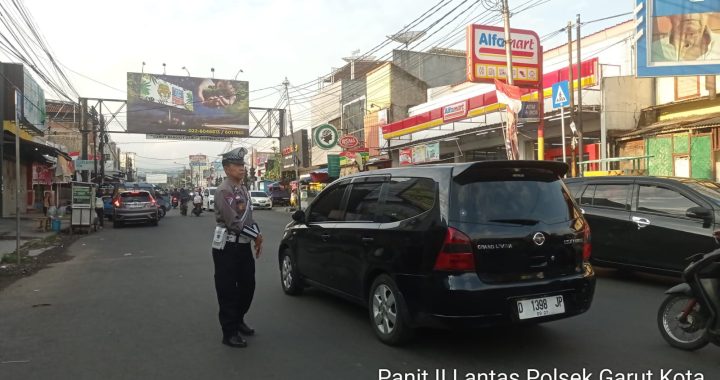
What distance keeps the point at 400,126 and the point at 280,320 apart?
72.0 feet

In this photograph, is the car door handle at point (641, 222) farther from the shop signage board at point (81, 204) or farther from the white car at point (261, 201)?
the white car at point (261, 201)

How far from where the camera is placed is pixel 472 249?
4.32 metres

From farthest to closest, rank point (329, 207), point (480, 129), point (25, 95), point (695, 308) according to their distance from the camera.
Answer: point (25, 95) → point (480, 129) → point (329, 207) → point (695, 308)

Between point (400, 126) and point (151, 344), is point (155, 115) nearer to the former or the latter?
point (400, 126)

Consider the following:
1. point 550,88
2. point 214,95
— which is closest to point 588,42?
point 550,88

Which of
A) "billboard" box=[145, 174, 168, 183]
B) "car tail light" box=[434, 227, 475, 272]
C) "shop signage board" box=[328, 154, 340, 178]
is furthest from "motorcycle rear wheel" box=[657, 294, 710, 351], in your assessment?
"billboard" box=[145, 174, 168, 183]

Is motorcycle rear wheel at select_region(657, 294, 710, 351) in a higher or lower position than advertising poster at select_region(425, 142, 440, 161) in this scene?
lower

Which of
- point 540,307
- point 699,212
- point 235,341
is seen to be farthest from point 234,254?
point 699,212

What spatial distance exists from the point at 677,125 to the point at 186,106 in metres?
30.0

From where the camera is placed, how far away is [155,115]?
35.9m

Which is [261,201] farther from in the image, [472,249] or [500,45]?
[472,249]

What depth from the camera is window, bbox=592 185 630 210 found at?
7938mm

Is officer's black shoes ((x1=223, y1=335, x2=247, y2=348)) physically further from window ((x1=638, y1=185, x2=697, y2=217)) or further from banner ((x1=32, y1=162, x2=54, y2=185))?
banner ((x1=32, y1=162, x2=54, y2=185))

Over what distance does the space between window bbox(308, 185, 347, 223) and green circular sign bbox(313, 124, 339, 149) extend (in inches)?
1020
